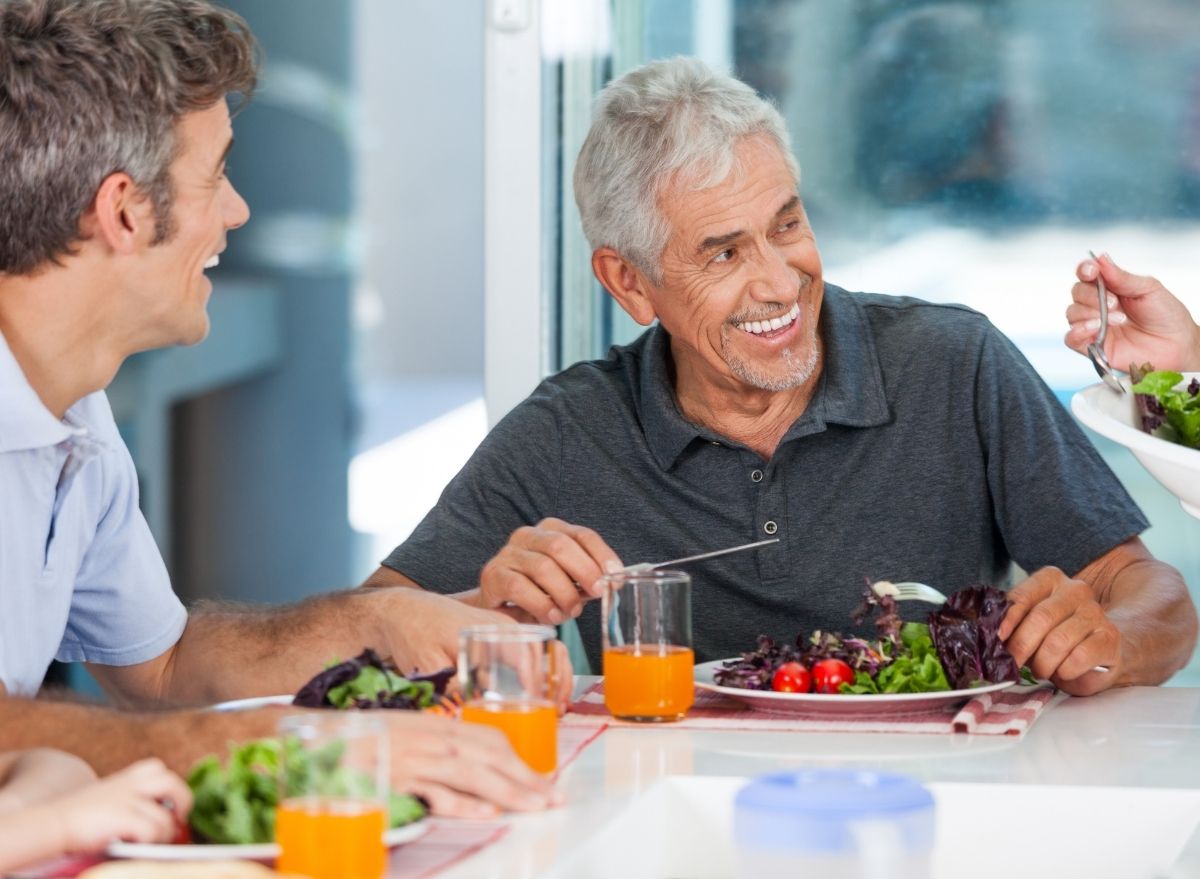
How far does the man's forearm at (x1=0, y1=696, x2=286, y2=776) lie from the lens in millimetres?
1341

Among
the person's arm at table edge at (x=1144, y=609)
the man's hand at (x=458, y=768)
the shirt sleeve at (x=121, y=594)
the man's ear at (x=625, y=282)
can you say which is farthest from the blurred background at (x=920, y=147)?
the man's hand at (x=458, y=768)

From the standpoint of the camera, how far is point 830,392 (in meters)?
2.38

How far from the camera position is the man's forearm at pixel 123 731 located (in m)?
1.34

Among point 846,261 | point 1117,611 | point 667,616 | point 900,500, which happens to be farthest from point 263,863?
point 846,261

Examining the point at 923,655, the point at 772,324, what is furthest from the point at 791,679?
the point at 772,324

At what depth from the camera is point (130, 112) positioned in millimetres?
1758

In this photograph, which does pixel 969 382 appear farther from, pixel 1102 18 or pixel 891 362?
pixel 1102 18

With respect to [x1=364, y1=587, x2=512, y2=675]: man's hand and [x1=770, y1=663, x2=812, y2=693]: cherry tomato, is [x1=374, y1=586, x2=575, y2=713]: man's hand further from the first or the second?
[x1=770, y1=663, x2=812, y2=693]: cherry tomato

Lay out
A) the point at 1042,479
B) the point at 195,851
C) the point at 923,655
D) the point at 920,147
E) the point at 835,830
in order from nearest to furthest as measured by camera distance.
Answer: the point at 835,830
the point at 195,851
the point at 923,655
the point at 1042,479
the point at 920,147

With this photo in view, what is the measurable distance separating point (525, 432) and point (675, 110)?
0.53 metres

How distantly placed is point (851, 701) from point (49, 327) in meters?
0.94

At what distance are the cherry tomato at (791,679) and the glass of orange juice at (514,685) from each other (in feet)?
1.34

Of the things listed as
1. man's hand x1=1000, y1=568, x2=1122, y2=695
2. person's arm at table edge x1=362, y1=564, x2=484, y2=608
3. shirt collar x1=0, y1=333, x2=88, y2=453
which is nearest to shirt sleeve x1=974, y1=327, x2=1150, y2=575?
man's hand x1=1000, y1=568, x2=1122, y2=695

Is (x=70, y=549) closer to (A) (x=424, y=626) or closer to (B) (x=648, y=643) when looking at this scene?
(A) (x=424, y=626)
